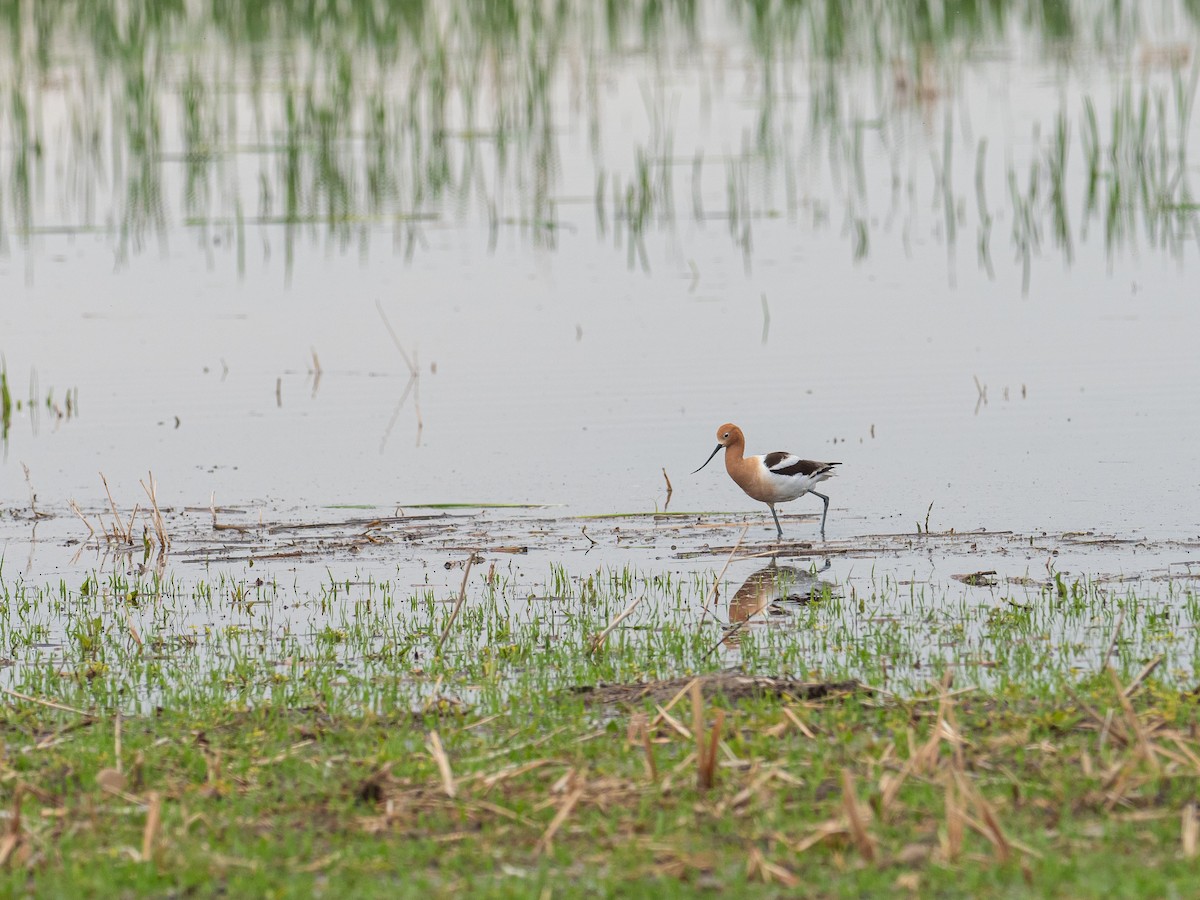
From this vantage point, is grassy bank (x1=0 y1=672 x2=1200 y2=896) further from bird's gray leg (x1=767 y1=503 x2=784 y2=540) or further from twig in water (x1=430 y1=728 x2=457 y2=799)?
bird's gray leg (x1=767 y1=503 x2=784 y2=540)

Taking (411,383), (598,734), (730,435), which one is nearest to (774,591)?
(730,435)

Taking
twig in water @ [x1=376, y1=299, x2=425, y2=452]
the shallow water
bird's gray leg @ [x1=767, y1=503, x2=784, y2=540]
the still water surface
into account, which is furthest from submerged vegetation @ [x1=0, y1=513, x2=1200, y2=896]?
twig in water @ [x1=376, y1=299, x2=425, y2=452]

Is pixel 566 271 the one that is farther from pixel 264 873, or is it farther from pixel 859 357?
pixel 264 873

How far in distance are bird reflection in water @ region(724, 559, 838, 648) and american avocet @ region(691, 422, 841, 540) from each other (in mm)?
864

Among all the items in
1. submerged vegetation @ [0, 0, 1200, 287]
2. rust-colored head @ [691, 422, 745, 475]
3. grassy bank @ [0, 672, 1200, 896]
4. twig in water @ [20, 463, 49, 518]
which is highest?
submerged vegetation @ [0, 0, 1200, 287]

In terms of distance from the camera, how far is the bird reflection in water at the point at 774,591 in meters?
8.95

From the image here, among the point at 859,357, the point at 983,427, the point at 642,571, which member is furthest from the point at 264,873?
the point at 859,357

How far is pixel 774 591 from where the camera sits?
9.49 metres

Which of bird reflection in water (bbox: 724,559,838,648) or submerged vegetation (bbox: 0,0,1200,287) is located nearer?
bird reflection in water (bbox: 724,559,838,648)

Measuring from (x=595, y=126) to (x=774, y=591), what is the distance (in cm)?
1460

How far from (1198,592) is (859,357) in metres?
6.78

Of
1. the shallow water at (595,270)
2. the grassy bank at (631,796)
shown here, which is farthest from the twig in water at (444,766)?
the shallow water at (595,270)

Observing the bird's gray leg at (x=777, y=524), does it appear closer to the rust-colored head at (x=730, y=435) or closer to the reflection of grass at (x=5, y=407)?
the rust-colored head at (x=730, y=435)

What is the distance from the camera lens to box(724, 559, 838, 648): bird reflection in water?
8.95 meters
